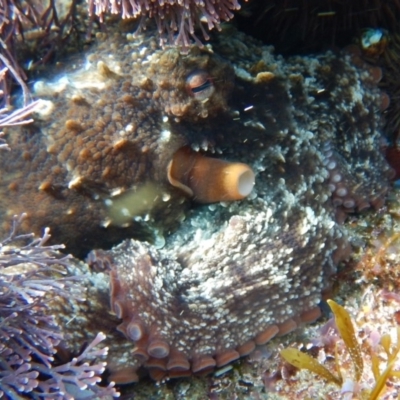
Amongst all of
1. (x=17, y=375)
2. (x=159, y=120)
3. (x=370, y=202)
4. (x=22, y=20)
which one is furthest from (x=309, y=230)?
(x=22, y=20)

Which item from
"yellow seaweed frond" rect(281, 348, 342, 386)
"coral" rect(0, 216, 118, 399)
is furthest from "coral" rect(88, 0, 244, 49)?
"yellow seaweed frond" rect(281, 348, 342, 386)

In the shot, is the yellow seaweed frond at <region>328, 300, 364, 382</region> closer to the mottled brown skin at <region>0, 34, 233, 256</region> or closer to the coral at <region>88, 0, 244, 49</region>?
the mottled brown skin at <region>0, 34, 233, 256</region>

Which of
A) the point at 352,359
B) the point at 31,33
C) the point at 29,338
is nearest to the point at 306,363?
the point at 352,359

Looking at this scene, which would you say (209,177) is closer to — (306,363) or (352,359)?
(306,363)

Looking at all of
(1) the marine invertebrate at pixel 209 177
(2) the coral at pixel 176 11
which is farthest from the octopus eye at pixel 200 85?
(1) the marine invertebrate at pixel 209 177

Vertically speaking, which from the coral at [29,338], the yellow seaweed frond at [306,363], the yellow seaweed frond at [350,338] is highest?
the coral at [29,338]

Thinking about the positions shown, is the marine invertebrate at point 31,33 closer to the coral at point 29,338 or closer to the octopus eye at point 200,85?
the octopus eye at point 200,85
